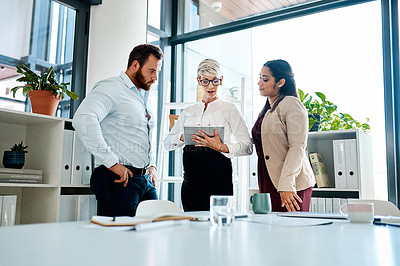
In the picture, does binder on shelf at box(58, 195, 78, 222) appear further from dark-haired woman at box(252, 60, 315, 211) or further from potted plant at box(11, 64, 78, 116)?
dark-haired woman at box(252, 60, 315, 211)

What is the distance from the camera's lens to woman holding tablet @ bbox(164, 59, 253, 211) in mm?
2207

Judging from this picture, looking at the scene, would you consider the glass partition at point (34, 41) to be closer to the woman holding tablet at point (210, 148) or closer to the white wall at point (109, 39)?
the white wall at point (109, 39)

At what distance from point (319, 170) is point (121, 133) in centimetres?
154

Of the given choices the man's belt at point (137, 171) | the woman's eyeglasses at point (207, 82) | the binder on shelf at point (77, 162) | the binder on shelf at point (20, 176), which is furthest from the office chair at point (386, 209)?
the binder on shelf at point (20, 176)

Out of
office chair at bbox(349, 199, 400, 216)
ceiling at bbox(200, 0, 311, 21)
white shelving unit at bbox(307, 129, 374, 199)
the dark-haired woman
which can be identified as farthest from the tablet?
ceiling at bbox(200, 0, 311, 21)

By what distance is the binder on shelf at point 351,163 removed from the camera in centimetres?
272

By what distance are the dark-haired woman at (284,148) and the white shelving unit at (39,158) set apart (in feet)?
4.42

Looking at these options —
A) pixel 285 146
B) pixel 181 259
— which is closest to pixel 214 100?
pixel 285 146

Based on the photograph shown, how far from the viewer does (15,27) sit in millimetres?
3031

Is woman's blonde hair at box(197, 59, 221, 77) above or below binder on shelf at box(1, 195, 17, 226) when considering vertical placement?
above

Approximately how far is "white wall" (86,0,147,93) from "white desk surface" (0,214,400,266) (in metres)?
2.62

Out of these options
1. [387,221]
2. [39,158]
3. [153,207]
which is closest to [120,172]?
[153,207]

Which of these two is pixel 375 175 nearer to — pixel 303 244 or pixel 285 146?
pixel 285 146

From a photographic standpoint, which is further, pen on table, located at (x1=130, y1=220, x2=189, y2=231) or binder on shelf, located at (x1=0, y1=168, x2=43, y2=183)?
binder on shelf, located at (x1=0, y1=168, x2=43, y2=183)
